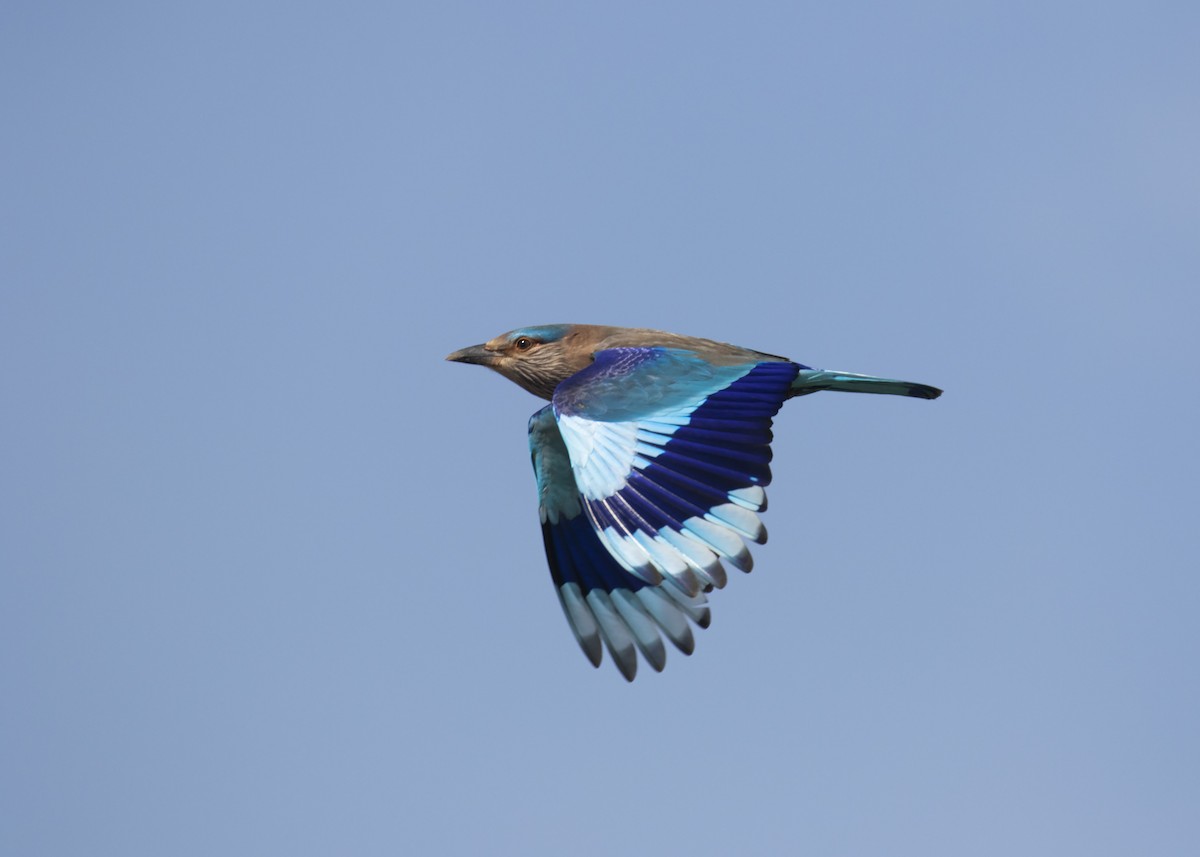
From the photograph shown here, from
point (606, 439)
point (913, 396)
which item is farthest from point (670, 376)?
point (913, 396)

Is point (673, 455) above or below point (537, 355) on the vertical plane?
below

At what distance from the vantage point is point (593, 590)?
553 inches

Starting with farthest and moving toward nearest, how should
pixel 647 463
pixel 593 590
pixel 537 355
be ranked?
pixel 537 355, pixel 593 590, pixel 647 463

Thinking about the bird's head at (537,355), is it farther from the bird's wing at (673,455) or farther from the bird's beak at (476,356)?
the bird's wing at (673,455)

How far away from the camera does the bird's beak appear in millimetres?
15916

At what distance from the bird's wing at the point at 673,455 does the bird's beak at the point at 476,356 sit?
6.39 ft

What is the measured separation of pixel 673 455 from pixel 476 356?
145 inches

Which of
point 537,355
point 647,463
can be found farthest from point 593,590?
point 537,355

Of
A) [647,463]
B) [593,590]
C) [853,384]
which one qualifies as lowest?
[593,590]

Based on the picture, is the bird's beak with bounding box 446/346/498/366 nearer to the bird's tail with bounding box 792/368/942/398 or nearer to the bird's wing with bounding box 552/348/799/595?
the bird's wing with bounding box 552/348/799/595

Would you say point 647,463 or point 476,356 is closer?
point 647,463

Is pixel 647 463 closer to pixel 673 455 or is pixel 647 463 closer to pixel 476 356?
pixel 673 455

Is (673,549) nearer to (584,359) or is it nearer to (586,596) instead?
(586,596)

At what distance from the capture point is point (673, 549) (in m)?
12.0
